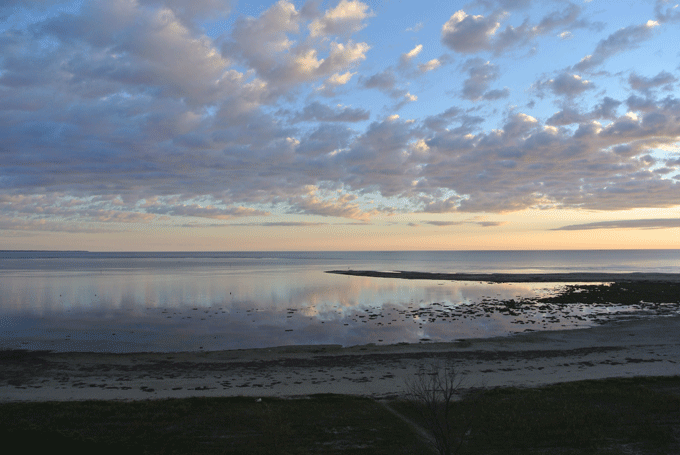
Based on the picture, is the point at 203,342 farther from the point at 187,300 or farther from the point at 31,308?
the point at 31,308

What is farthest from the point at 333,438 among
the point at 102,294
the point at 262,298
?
the point at 102,294

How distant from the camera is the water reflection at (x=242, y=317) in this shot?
101 ft

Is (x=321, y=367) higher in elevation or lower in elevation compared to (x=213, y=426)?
lower

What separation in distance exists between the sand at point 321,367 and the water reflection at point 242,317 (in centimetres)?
378

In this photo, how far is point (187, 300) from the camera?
53000 mm

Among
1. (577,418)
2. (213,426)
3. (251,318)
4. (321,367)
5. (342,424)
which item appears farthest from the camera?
(251,318)

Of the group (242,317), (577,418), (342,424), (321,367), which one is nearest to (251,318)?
(242,317)

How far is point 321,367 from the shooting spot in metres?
22.0

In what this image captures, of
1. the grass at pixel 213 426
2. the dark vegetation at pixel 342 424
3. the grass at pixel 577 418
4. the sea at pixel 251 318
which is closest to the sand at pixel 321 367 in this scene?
the grass at pixel 213 426

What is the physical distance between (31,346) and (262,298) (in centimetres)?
2906

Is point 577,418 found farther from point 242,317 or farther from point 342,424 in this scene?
point 242,317

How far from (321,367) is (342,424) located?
866 centimetres

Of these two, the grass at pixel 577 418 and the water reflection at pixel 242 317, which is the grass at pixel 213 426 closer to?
the grass at pixel 577 418

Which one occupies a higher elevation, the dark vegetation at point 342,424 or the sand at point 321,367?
the dark vegetation at point 342,424
